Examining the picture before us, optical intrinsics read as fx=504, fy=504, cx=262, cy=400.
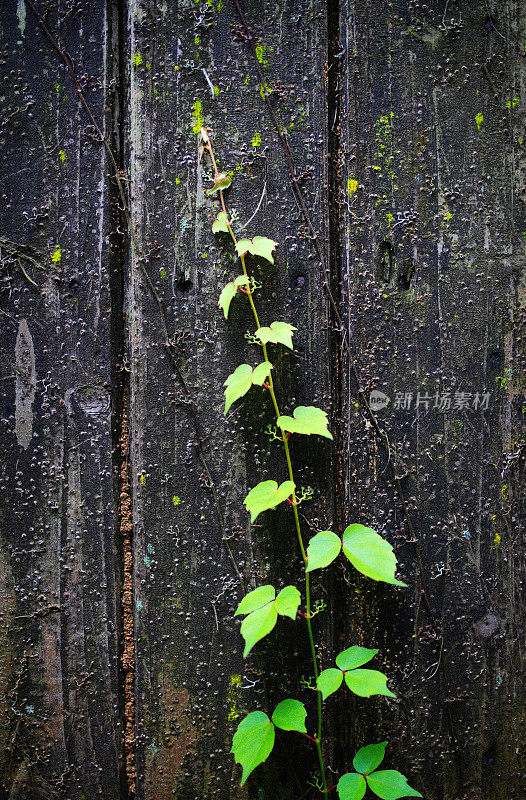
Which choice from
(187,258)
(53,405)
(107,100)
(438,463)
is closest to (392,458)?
(438,463)

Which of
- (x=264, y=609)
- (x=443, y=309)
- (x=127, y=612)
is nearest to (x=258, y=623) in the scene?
(x=264, y=609)

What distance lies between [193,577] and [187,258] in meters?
0.59

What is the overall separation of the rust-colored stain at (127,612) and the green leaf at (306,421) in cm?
32

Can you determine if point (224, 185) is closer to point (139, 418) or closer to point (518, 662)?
point (139, 418)

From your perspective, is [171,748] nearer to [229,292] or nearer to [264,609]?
[264,609]

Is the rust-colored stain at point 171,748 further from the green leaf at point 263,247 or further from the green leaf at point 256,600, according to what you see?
the green leaf at point 263,247

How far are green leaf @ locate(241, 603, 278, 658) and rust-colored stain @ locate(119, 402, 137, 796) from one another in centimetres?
27

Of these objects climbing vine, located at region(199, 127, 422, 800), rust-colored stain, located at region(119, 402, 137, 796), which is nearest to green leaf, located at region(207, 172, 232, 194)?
climbing vine, located at region(199, 127, 422, 800)

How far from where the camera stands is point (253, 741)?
2.61 feet

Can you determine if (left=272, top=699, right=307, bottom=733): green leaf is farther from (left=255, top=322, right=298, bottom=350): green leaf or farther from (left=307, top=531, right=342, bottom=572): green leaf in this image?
(left=255, top=322, right=298, bottom=350): green leaf

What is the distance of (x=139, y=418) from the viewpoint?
94cm

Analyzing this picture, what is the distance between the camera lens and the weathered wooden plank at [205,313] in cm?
92

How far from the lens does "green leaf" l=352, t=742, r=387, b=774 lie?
32.9 inches

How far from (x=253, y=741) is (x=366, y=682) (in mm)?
202
